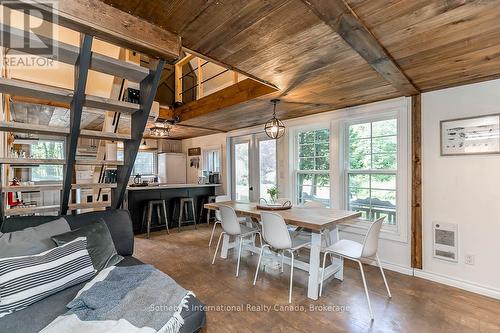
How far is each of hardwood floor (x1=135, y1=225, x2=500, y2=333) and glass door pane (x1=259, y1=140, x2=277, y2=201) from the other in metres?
1.97

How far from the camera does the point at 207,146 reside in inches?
260

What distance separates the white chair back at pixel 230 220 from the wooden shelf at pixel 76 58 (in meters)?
1.79

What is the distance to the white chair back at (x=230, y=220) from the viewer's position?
3079 mm

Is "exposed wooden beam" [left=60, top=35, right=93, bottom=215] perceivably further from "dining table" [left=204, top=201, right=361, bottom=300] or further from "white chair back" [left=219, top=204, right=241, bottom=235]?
"dining table" [left=204, top=201, right=361, bottom=300]

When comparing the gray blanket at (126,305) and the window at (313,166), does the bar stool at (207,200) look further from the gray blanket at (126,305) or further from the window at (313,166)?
the gray blanket at (126,305)

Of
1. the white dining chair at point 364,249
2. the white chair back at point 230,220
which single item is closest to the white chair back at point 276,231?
the white dining chair at point 364,249

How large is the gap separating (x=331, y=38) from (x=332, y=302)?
7.66 ft

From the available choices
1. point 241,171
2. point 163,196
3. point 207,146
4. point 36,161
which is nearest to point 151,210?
point 163,196

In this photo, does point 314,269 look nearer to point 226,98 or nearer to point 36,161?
Result: point 226,98

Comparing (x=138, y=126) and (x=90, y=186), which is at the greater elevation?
(x=138, y=126)

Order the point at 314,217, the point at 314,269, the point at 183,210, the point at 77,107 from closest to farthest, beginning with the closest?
the point at 77,107, the point at 314,269, the point at 314,217, the point at 183,210

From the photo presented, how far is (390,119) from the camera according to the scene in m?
3.35

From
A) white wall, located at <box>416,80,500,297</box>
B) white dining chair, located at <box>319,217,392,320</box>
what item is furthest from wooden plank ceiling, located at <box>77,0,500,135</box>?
white dining chair, located at <box>319,217,392,320</box>

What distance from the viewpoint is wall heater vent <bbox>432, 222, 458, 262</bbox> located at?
2.77m
